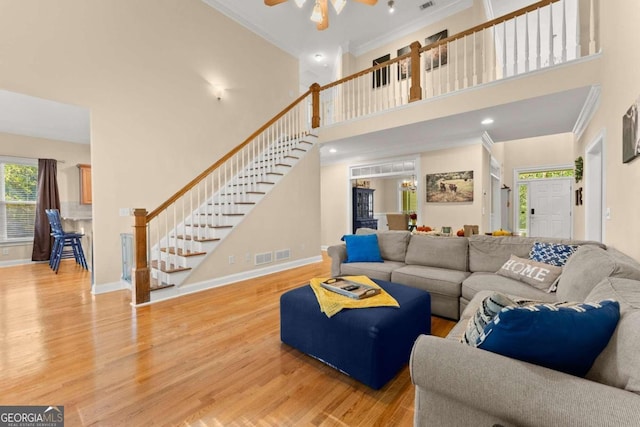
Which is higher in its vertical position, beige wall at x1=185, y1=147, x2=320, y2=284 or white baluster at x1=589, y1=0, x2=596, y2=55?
white baluster at x1=589, y1=0, x2=596, y2=55

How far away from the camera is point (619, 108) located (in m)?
2.48

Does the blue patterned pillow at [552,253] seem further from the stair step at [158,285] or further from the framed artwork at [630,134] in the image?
the stair step at [158,285]

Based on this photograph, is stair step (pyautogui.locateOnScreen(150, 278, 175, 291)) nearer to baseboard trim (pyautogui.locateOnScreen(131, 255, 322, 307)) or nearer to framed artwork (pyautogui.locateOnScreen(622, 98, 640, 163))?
baseboard trim (pyautogui.locateOnScreen(131, 255, 322, 307))

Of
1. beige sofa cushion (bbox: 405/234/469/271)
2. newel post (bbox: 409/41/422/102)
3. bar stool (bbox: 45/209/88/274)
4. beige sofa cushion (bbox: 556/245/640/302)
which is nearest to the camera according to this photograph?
beige sofa cushion (bbox: 556/245/640/302)

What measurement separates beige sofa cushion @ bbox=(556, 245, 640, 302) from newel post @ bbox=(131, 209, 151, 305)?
4.12 metres

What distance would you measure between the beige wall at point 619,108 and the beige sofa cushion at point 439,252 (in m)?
1.28

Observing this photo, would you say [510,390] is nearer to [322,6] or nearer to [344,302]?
[344,302]

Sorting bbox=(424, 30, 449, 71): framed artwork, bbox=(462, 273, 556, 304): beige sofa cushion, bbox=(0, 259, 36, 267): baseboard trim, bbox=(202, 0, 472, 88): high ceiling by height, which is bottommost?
bbox=(0, 259, 36, 267): baseboard trim

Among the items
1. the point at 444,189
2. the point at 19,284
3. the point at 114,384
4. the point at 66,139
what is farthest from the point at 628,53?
the point at 66,139

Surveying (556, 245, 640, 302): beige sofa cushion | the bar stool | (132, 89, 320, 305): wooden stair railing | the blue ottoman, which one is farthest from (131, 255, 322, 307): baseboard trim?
(556, 245, 640, 302): beige sofa cushion

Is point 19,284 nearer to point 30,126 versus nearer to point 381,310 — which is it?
point 30,126

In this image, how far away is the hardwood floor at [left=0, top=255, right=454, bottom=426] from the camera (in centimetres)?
162

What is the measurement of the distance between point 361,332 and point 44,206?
731 centimetres

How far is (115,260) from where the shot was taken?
404 cm
